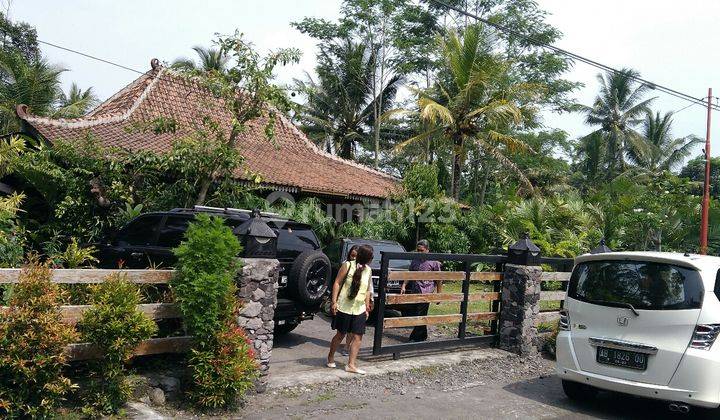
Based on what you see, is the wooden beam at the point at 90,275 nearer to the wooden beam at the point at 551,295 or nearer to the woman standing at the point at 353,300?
the woman standing at the point at 353,300

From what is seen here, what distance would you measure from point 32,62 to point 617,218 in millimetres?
25452

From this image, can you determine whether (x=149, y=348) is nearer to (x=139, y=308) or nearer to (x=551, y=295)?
(x=139, y=308)

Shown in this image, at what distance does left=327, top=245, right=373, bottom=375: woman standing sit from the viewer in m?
7.07

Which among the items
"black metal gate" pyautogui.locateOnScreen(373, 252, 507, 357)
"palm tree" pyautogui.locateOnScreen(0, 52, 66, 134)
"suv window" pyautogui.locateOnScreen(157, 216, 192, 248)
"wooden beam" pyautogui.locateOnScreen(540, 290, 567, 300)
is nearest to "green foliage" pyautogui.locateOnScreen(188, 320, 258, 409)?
"black metal gate" pyautogui.locateOnScreen(373, 252, 507, 357)

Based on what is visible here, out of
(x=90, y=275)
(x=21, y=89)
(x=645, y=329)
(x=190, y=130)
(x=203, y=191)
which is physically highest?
(x=21, y=89)

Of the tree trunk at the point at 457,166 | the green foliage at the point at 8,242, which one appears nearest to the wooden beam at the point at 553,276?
the green foliage at the point at 8,242

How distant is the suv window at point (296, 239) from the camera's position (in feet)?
27.1

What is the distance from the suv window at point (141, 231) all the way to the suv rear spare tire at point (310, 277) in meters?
2.13

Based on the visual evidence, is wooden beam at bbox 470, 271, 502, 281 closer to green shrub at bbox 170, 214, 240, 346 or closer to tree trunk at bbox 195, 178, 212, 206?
green shrub at bbox 170, 214, 240, 346

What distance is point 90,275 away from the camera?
5242mm

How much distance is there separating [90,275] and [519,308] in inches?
251

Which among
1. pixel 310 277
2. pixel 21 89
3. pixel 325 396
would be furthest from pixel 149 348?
pixel 21 89

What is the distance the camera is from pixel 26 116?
1376 cm

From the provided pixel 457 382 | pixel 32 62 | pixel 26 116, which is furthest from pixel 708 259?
pixel 32 62
